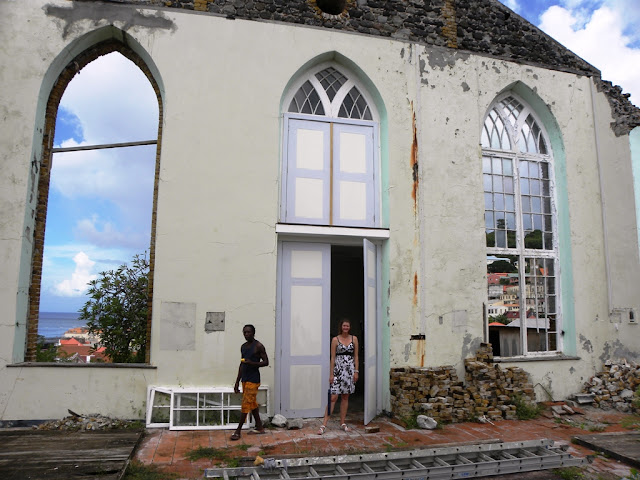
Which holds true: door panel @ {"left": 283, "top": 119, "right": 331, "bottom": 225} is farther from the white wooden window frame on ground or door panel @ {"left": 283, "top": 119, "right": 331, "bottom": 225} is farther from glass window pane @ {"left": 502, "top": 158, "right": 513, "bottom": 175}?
glass window pane @ {"left": 502, "top": 158, "right": 513, "bottom": 175}

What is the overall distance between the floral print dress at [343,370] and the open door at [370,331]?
581 millimetres

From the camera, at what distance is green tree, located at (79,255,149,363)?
8.16 meters

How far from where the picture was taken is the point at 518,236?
8.88 metres

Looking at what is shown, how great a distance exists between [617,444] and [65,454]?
6681 mm

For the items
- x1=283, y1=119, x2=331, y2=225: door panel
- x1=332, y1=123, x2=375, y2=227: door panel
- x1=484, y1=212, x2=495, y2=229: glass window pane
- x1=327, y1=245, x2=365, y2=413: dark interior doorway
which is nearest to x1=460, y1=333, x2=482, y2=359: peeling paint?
x1=484, y1=212, x2=495, y2=229: glass window pane

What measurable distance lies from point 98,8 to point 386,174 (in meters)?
5.18

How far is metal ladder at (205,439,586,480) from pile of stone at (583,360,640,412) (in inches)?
126

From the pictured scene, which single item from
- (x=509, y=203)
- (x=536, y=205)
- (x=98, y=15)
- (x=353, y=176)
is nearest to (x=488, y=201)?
(x=509, y=203)

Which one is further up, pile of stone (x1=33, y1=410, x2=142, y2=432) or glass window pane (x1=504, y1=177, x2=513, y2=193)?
glass window pane (x1=504, y1=177, x2=513, y2=193)

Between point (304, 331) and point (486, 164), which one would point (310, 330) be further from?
point (486, 164)

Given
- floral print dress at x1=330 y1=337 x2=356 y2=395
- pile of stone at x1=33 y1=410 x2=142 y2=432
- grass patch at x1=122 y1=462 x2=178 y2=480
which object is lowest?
grass patch at x1=122 y1=462 x2=178 y2=480

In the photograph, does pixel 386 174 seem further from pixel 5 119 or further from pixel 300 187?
pixel 5 119

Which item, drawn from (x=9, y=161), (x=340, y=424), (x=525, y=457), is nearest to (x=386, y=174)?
(x=340, y=424)

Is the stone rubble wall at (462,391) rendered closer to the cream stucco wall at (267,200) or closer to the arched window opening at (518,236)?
the cream stucco wall at (267,200)
